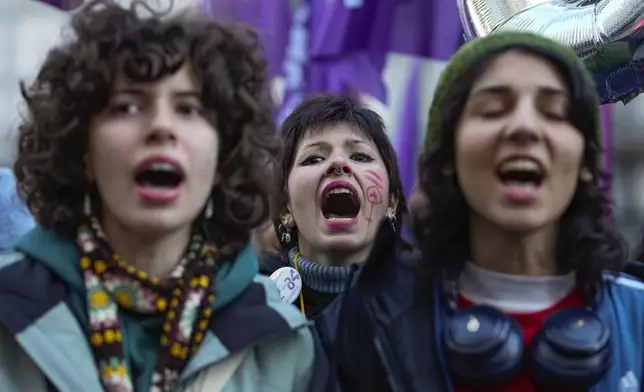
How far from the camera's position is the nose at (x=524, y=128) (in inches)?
59.2

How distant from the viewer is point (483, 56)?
1.60 metres

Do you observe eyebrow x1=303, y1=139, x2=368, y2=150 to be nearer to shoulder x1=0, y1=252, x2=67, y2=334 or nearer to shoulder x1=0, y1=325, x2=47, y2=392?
shoulder x1=0, y1=252, x2=67, y2=334

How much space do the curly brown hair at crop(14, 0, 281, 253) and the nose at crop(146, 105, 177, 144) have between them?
7 cm

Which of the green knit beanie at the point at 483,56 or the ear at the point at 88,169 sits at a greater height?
the green knit beanie at the point at 483,56

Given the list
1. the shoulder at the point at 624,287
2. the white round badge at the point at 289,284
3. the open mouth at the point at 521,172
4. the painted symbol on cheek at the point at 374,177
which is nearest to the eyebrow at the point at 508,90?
the open mouth at the point at 521,172

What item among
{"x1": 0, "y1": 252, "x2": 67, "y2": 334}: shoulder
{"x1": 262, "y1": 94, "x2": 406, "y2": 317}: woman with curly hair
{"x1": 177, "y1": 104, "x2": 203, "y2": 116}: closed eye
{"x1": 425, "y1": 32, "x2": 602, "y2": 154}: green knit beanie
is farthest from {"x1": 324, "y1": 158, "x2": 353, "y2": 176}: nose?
{"x1": 0, "y1": 252, "x2": 67, "y2": 334}: shoulder

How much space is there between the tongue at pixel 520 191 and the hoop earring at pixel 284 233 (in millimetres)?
1270

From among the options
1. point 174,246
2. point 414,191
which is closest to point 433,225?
point 414,191

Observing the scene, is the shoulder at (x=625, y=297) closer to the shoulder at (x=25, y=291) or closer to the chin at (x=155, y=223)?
the chin at (x=155, y=223)

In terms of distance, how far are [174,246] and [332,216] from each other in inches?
33.3

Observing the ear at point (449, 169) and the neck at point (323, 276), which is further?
the neck at point (323, 276)

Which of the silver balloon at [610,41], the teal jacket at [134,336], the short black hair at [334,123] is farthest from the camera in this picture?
the silver balloon at [610,41]

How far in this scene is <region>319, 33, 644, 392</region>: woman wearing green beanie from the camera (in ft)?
4.97

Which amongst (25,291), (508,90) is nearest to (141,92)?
(25,291)
